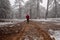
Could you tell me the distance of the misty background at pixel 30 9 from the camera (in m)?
5.36

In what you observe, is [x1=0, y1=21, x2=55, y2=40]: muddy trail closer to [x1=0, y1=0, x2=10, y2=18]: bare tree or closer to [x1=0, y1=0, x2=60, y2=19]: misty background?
[x1=0, y1=0, x2=60, y2=19]: misty background

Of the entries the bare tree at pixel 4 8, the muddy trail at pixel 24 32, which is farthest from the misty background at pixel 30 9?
the muddy trail at pixel 24 32

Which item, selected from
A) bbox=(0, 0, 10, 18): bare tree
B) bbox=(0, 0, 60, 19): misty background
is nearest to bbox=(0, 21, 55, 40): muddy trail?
bbox=(0, 0, 60, 19): misty background

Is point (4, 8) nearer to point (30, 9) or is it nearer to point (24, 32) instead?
point (30, 9)

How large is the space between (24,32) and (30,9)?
92 centimetres

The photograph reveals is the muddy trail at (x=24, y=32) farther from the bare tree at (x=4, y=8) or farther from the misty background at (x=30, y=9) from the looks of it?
the bare tree at (x=4, y=8)

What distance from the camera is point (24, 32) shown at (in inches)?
194

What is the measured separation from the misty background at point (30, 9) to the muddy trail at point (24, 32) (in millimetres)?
342

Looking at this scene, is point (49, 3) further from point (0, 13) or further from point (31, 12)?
point (0, 13)

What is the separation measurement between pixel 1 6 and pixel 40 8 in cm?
130

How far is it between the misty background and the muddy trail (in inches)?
13.5

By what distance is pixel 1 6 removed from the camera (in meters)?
5.54

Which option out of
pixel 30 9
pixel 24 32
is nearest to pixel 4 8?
pixel 30 9

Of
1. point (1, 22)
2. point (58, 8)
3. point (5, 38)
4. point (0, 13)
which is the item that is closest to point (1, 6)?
point (0, 13)
